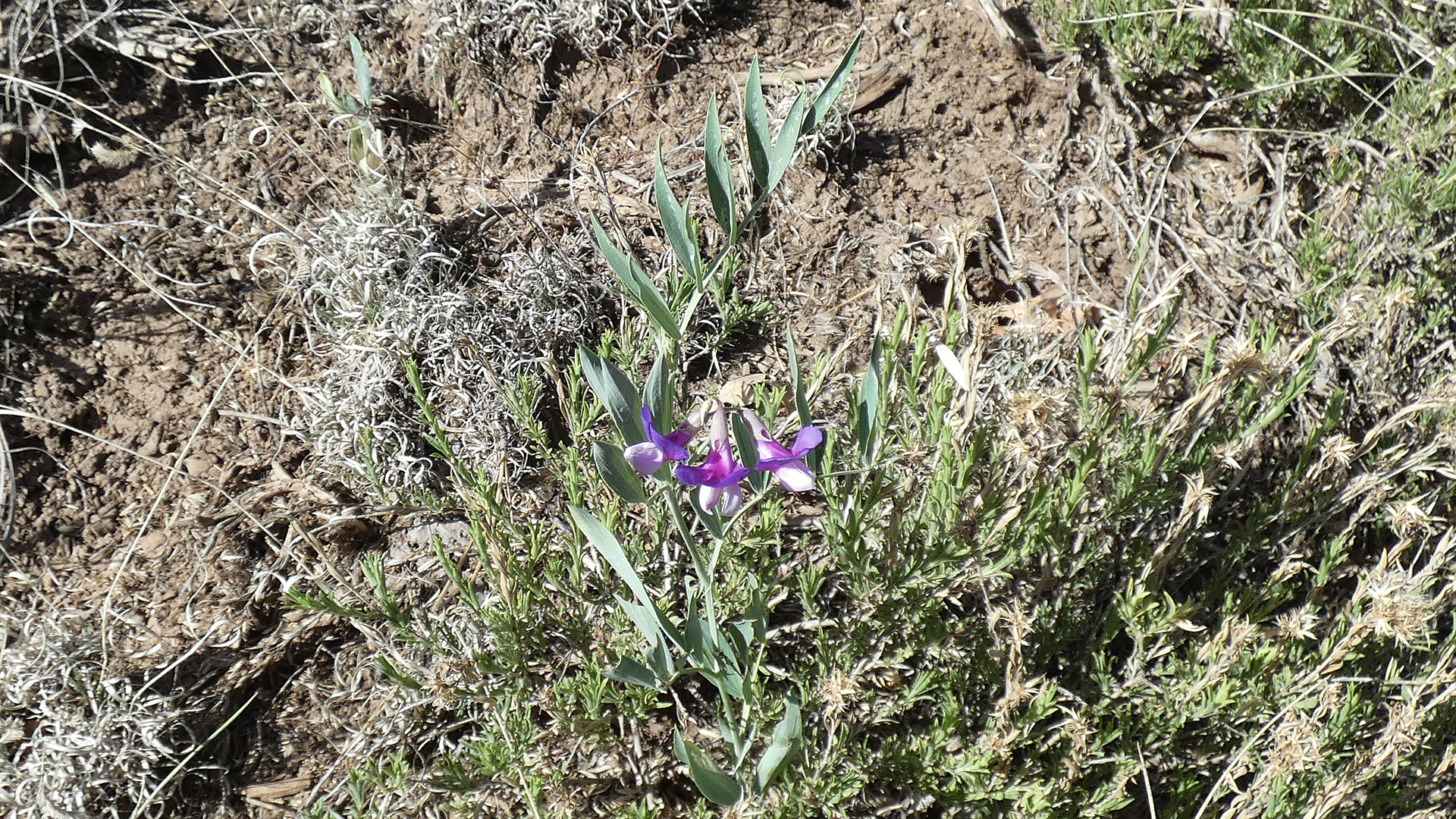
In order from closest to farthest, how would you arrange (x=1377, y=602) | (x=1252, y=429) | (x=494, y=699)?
(x=1377, y=602) → (x=1252, y=429) → (x=494, y=699)

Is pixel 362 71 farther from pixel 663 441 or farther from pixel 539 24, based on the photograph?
pixel 663 441

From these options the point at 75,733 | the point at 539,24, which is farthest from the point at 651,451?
the point at 539,24

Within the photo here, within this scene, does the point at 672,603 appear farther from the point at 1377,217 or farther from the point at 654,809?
the point at 1377,217

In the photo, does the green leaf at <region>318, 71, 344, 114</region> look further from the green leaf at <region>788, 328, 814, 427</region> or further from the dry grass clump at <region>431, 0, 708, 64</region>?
the green leaf at <region>788, 328, 814, 427</region>

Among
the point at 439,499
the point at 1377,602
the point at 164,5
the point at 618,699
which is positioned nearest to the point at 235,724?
the point at 439,499

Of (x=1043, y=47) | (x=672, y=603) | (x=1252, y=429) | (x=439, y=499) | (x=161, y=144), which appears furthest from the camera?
(x=1043, y=47)

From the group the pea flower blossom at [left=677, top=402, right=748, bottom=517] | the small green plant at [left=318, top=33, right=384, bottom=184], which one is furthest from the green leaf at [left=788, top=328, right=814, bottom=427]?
the small green plant at [left=318, top=33, right=384, bottom=184]

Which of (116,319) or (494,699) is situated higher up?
(116,319)
